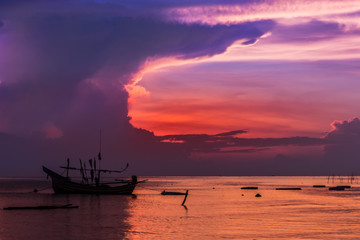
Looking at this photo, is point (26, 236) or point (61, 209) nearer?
point (26, 236)

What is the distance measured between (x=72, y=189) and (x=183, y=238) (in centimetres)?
6122

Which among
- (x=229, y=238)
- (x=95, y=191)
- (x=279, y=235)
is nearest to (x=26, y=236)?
A: (x=229, y=238)

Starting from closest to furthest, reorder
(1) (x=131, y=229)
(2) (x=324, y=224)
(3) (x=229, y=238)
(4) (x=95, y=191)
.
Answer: (3) (x=229, y=238)
(1) (x=131, y=229)
(2) (x=324, y=224)
(4) (x=95, y=191)

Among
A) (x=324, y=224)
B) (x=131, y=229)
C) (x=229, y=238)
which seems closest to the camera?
(x=229, y=238)

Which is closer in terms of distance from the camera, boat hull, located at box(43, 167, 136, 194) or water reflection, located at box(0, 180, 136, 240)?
water reflection, located at box(0, 180, 136, 240)

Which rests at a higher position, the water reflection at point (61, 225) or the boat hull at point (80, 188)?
the boat hull at point (80, 188)

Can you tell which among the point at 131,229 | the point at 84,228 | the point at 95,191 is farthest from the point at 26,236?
the point at 95,191

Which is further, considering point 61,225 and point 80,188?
point 80,188

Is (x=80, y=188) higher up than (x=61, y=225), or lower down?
higher up

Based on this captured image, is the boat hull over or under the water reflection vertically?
over

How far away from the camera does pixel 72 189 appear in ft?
301

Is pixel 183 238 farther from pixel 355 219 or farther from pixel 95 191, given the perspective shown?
pixel 95 191

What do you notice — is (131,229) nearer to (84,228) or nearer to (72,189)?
(84,228)

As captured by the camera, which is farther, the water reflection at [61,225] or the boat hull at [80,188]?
the boat hull at [80,188]
